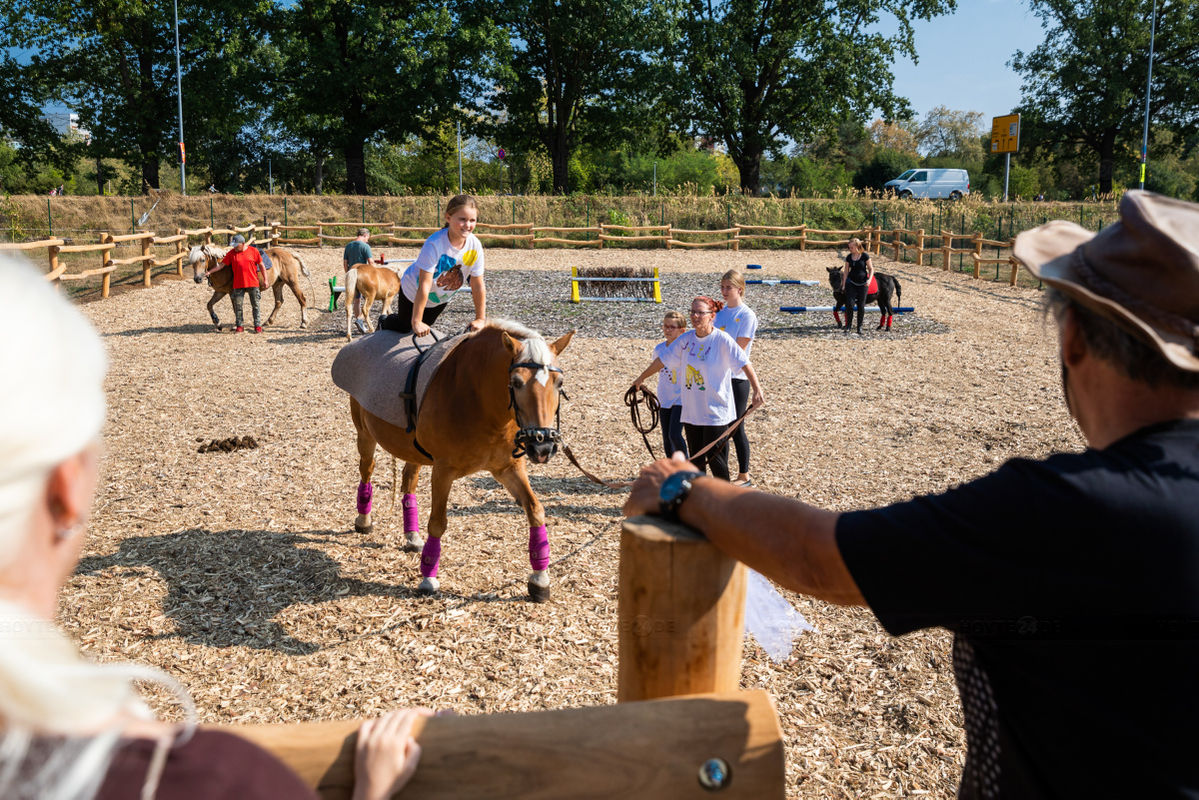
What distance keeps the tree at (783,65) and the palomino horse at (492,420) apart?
4368cm

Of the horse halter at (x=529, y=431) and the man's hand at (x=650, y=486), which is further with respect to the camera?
the horse halter at (x=529, y=431)

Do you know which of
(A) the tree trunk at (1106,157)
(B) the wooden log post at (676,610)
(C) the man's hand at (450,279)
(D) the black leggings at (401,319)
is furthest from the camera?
(A) the tree trunk at (1106,157)

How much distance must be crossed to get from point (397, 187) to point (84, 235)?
95.8ft

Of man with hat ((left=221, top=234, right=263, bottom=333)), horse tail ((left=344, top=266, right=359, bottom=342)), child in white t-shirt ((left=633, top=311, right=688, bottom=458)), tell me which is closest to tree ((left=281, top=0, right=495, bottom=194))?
man with hat ((left=221, top=234, right=263, bottom=333))

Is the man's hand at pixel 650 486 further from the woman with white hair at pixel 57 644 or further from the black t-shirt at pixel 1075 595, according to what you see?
the woman with white hair at pixel 57 644

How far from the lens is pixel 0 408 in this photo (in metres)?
0.78

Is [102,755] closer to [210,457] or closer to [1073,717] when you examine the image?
[1073,717]

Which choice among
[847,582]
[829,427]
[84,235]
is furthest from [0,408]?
[84,235]

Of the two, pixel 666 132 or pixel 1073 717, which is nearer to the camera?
pixel 1073 717

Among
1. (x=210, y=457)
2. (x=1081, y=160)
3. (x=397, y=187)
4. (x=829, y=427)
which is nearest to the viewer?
(x=210, y=457)

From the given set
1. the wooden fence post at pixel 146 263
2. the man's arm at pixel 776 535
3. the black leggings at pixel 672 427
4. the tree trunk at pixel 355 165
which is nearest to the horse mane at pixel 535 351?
A: the black leggings at pixel 672 427

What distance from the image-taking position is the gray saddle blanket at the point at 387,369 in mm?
5660

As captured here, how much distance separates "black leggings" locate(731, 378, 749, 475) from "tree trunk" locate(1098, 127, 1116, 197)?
5562 centimetres

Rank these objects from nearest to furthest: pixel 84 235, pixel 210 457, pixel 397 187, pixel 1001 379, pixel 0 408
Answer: pixel 0 408
pixel 210 457
pixel 1001 379
pixel 84 235
pixel 397 187
